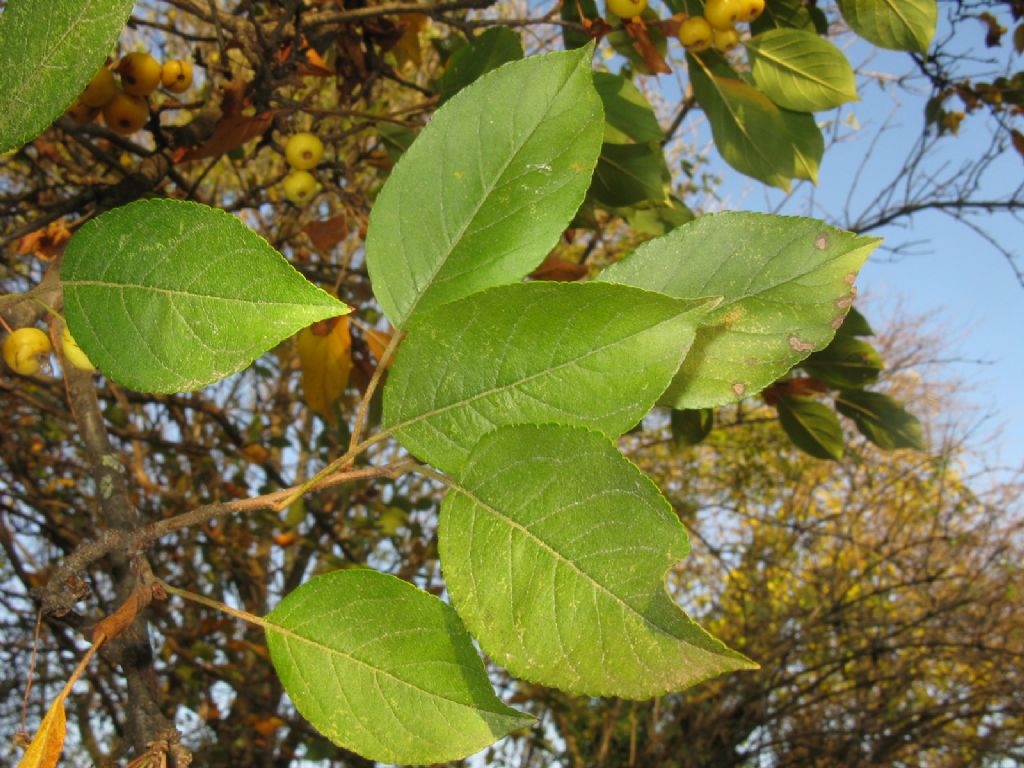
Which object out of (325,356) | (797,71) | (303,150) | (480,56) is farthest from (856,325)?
(303,150)

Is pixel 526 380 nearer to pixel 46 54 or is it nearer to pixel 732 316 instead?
pixel 732 316

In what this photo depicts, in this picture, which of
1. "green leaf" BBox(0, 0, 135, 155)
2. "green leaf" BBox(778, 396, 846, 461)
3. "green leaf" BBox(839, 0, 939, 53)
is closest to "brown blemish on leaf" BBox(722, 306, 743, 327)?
"green leaf" BBox(0, 0, 135, 155)

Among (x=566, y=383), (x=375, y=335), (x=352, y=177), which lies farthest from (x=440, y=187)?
(x=352, y=177)

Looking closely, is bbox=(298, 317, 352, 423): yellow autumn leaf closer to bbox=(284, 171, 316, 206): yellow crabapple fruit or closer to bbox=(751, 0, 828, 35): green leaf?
bbox=(284, 171, 316, 206): yellow crabapple fruit

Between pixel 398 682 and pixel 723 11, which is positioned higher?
pixel 723 11

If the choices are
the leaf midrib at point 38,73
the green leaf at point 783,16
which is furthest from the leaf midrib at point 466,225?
the green leaf at point 783,16
